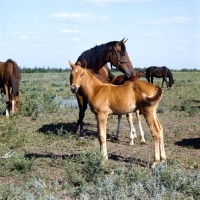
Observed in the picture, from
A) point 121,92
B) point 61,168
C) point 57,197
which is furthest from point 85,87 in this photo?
point 57,197

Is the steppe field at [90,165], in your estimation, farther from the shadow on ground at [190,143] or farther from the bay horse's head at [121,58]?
the bay horse's head at [121,58]

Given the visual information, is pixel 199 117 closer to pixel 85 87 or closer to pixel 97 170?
pixel 85 87

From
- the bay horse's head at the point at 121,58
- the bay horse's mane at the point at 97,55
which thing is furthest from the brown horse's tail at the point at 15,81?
the bay horse's head at the point at 121,58

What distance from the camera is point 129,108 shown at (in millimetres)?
8211

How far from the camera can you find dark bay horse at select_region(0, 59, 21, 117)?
15094 millimetres

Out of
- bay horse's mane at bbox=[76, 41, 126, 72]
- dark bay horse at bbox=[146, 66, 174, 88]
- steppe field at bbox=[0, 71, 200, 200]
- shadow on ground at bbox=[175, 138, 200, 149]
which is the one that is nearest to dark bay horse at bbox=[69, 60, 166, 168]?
steppe field at bbox=[0, 71, 200, 200]

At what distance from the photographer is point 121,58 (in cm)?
1046

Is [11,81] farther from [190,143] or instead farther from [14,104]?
[190,143]

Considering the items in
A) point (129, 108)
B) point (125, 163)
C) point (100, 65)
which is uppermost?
point (100, 65)

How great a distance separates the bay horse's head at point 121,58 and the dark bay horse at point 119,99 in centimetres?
198

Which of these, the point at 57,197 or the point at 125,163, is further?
the point at 125,163

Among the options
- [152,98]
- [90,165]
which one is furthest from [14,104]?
[90,165]

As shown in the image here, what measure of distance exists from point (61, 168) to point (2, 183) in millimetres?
1292

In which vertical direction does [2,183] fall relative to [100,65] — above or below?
below
